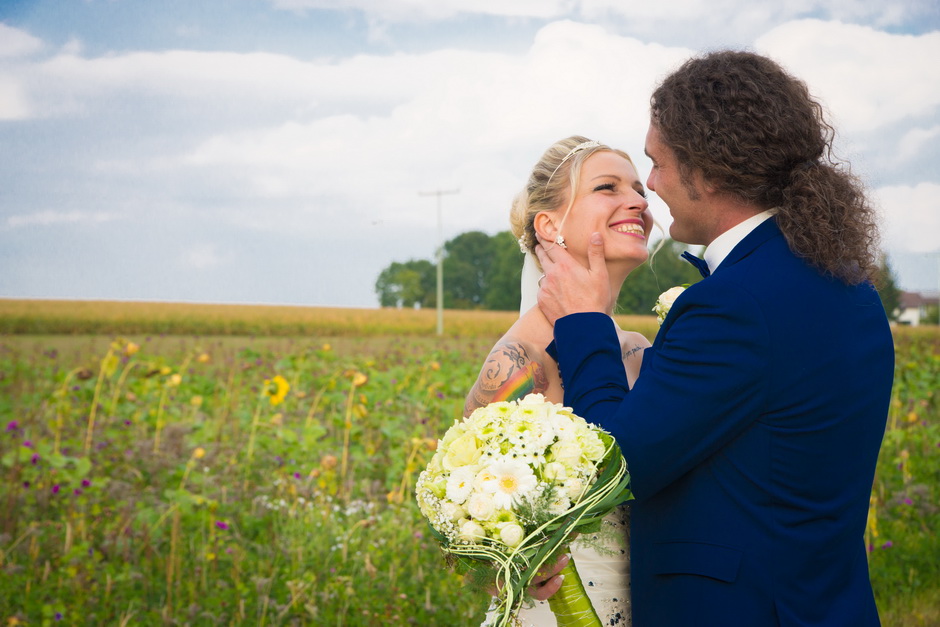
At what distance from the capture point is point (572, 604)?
192 cm

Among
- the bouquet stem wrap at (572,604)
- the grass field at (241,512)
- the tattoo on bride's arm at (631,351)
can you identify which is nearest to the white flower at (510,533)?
the bouquet stem wrap at (572,604)

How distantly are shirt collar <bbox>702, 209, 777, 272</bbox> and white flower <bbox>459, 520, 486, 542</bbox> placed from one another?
927 millimetres

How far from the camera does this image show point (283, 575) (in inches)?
168

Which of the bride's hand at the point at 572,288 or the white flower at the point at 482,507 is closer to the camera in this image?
the white flower at the point at 482,507

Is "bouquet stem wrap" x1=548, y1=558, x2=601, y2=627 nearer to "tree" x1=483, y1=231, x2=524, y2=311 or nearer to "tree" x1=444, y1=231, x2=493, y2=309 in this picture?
"tree" x1=483, y1=231, x2=524, y2=311

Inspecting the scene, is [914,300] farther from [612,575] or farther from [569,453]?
[569,453]

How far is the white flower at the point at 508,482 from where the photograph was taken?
165cm

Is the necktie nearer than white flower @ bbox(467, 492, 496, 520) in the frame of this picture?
No

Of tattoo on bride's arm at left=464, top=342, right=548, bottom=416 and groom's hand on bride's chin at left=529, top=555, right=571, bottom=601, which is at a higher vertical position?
tattoo on bride's arm at left=464, top=342, right=548, bottom=416

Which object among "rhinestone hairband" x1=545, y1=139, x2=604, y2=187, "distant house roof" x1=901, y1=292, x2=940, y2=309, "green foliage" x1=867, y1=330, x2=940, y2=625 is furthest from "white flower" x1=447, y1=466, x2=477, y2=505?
"distant house roof" x1=901, y1=292, x2=940, y2=309

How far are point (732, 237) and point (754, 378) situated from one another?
1.42 feet

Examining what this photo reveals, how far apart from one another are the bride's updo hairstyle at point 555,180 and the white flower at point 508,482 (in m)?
1.40

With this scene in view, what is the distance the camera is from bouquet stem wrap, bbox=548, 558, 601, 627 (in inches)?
75.2

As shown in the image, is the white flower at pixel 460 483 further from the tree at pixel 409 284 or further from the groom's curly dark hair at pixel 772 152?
the tree at pixel 409 284
